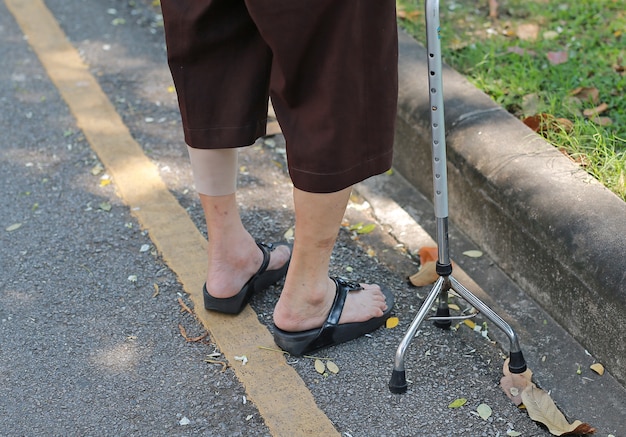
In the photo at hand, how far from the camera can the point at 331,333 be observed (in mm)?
2439

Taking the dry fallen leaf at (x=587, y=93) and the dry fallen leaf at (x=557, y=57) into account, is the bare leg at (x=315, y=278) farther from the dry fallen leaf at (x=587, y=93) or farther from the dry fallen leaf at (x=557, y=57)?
the dry fallen leaf at (x=557, y=57)

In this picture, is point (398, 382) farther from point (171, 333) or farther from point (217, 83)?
point (217, 83)

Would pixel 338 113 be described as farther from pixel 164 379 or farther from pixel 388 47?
pixel 164 379

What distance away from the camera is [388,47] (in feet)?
6.72

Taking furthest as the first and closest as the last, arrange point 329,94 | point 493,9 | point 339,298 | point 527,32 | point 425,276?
point 493,9 < point 527,32 < point 425,276 < point 339,298 < point 329,94

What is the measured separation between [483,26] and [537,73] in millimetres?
645

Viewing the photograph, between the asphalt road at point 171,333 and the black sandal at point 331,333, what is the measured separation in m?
0.03

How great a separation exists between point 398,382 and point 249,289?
0.58 metres

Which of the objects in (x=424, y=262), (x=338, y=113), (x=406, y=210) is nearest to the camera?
(x=338, y=113)

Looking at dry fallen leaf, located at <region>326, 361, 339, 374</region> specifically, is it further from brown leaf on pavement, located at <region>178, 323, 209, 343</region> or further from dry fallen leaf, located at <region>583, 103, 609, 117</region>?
dry fallen leaf, located at <region>583, 103, 609, 117</region>

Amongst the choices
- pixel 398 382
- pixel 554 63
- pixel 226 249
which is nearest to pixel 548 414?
pixel 398 382

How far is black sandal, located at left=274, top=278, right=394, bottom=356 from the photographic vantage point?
2.41m

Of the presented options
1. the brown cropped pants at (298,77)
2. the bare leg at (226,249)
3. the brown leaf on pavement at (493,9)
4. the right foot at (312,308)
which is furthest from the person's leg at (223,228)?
the brown leaf on pavement at (493,9)

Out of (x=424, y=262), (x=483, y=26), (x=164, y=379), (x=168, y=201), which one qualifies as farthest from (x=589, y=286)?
(x=483, y=26)
